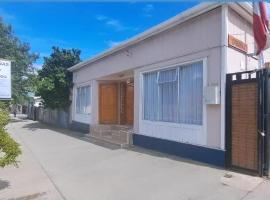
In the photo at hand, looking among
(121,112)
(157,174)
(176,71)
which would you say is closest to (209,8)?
(176,71)

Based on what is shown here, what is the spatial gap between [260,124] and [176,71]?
3.40 metres

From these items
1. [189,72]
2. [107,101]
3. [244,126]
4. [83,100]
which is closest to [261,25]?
[189,72]

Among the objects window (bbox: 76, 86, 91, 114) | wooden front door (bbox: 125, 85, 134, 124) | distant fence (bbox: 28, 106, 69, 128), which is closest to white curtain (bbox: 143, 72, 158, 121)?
wooden front door (bbox: 125, 85, 134, 124)

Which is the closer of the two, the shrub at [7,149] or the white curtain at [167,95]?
the shrub at [7,149]

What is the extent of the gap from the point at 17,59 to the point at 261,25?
28676 millimetres

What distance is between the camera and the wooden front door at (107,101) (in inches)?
648

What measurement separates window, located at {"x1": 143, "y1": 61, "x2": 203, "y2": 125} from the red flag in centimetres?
156

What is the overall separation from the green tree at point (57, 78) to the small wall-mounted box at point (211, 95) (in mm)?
13793

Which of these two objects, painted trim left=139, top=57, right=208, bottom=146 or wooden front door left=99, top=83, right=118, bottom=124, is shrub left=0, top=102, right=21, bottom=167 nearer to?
painted trim left=139, top=57, right=208, bottom=146

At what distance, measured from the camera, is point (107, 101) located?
16.5 metres

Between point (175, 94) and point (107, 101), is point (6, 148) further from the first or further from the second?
point (107, 101)

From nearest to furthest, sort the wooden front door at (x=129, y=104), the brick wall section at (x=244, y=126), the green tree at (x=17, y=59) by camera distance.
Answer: the brick wall section at (x=244, y=126) → the wooden front door at (x=129, y=104) → the green tree at (x=17, y=59)

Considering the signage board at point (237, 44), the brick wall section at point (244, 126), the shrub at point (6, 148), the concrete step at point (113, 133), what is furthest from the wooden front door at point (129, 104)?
the shrub at point (6, 148)

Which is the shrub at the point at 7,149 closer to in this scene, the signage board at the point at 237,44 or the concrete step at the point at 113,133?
the concrete step at the point at 113,133
